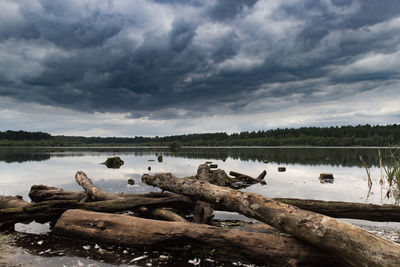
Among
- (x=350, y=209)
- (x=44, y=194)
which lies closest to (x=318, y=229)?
(x=350, y=209)

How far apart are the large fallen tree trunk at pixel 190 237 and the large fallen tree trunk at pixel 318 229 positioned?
0.30 m

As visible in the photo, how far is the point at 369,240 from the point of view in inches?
136

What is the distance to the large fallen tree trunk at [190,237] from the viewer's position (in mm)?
4285

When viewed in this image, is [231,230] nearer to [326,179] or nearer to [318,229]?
[318,229]

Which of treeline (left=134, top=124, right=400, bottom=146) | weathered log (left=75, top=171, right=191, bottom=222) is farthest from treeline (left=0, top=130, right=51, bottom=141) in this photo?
weathered log (left=75, top=171, right=191, bottom=222)

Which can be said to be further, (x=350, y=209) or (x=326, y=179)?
(x=326, y=179)

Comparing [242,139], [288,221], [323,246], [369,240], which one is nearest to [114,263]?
[288,221]

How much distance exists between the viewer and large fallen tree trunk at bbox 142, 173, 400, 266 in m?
3.33

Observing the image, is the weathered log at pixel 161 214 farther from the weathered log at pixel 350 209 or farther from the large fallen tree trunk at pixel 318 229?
the large fallen tree trunk at pixel 318 229

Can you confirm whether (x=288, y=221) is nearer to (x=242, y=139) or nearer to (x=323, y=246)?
(x=323, y=246)

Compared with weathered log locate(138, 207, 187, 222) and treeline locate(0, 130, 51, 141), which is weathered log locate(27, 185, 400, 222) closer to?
weathered log locate(138, 207, 187, 222)

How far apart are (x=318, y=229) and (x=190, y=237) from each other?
227 cm

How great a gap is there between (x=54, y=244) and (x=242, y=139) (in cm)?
14693

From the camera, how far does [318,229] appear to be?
3.93 metres
